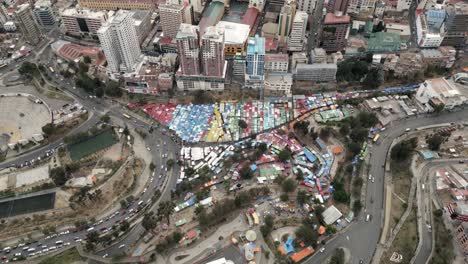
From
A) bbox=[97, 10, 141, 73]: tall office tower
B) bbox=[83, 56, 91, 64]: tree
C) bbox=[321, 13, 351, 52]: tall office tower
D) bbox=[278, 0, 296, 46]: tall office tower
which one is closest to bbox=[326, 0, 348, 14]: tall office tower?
bbox=[321, 13, 351, 52]: tall office tower

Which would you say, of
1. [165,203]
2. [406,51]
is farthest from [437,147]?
[165,203]

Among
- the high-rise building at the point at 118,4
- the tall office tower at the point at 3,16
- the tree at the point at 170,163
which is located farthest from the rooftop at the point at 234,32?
the tall office tower at the point at 3,16

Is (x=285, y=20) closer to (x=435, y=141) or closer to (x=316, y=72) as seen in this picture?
(x=316, y=72)

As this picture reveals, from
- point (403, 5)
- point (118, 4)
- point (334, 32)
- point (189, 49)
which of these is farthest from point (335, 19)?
point (118, 4)

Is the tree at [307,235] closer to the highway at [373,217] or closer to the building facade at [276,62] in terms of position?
the highway at [373,217]

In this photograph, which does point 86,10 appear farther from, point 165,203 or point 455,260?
point 455,260

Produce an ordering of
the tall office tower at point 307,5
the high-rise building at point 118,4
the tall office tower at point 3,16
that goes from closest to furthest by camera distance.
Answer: the tall office tower at point 307,5 < the tall office tower at point 3,16 < the high-rise building at point 118,4
